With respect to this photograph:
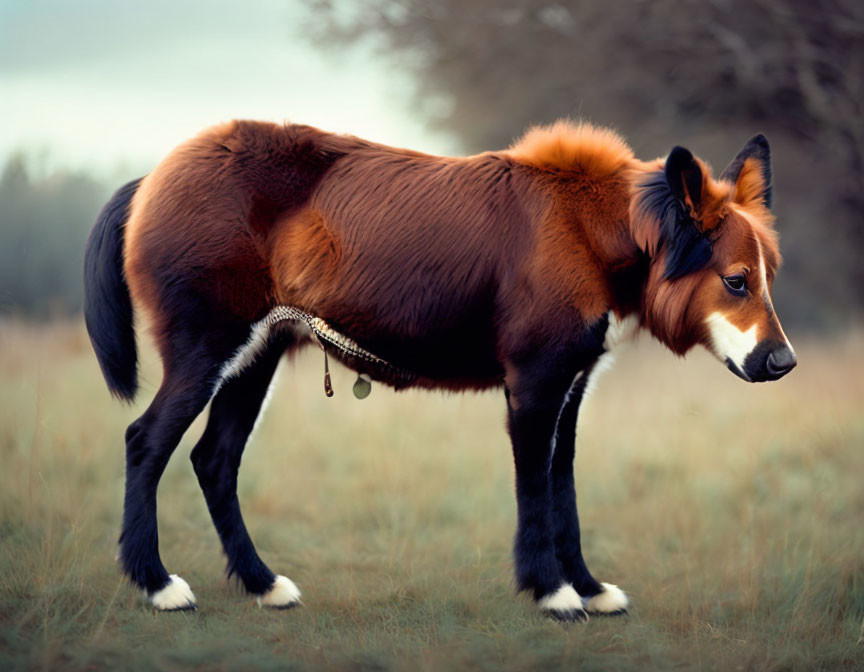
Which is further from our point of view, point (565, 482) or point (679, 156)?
point (565, 482)

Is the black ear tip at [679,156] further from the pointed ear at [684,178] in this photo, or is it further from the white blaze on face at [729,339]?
the white blaze on face at [729,339]

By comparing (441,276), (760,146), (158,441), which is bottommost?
(158,441)

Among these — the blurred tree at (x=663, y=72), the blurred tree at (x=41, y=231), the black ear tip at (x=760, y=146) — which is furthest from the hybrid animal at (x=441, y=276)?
the blurred tree at (x=663, y=72)

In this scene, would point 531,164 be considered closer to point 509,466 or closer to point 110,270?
point 110,270

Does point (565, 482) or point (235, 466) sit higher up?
point (565, 482)

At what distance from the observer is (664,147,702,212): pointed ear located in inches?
143

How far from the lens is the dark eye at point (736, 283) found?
3.69 metres

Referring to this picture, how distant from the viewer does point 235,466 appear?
4480 mm

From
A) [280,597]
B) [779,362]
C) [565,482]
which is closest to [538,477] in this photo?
[565,482]

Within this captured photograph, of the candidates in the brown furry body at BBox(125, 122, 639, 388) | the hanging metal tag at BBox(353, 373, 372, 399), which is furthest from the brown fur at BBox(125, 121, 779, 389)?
the hanging metal tag at BBox(353, 373, 372, 399)

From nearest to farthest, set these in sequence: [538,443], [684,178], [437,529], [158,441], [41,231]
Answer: [684,178] < [538,443] < [158,441] < [437,529] < [41,231]

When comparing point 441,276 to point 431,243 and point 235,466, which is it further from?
point 235,466

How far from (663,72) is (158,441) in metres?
9.57

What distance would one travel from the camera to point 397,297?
156 inches
